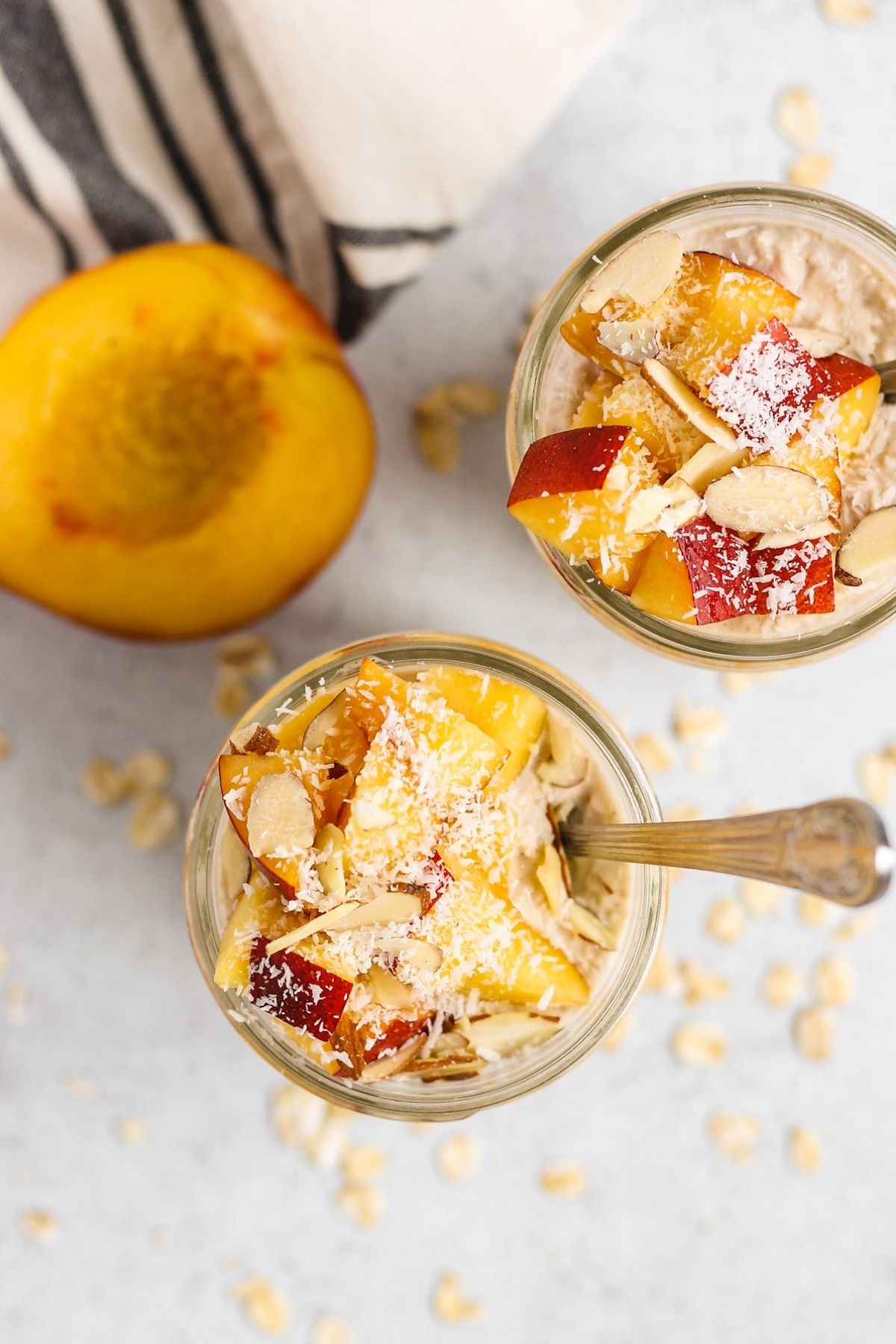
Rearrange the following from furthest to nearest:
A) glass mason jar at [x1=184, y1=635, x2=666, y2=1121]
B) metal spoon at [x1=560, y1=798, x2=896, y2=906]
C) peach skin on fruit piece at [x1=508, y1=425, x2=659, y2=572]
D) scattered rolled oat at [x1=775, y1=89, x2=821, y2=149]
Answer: scattered rolled oat at [x1=775, y1=89, x2=821, y2=149], glass mason jar at [x1=184, y1=635, x2=666, y2=1121], peach skin on fruit piece at [x1=508, y1=425, x2=659, y2=572], metal spoon at [x1=560, y1=798, x2=896, y2=906]

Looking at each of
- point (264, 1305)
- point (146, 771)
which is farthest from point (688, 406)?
point (264, 1305)

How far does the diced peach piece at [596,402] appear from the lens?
0.57 metres

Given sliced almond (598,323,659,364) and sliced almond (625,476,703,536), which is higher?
sliced almond (598,323,659,364)

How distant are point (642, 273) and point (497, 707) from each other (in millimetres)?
213

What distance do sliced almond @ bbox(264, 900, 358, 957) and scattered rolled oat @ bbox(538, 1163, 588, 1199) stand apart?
1.41 ft

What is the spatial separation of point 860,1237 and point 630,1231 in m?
0.17

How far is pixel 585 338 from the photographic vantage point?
57 cm

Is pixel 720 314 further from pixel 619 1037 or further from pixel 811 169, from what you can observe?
pixel 619 1037

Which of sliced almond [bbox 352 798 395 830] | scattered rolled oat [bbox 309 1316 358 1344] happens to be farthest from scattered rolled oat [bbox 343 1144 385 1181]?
sliced almond [bbox 352 798 395 830]

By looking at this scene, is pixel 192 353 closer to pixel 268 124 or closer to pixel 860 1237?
pixel 268 124

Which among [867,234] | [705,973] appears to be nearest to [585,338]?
[867,234]

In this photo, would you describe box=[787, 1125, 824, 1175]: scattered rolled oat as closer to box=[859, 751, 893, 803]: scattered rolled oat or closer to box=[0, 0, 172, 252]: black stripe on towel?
box=[859, 751, 893, 803]: scattered rolled oat

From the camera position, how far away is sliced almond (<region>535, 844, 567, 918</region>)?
0.59 meters

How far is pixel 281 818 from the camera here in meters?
0.54
